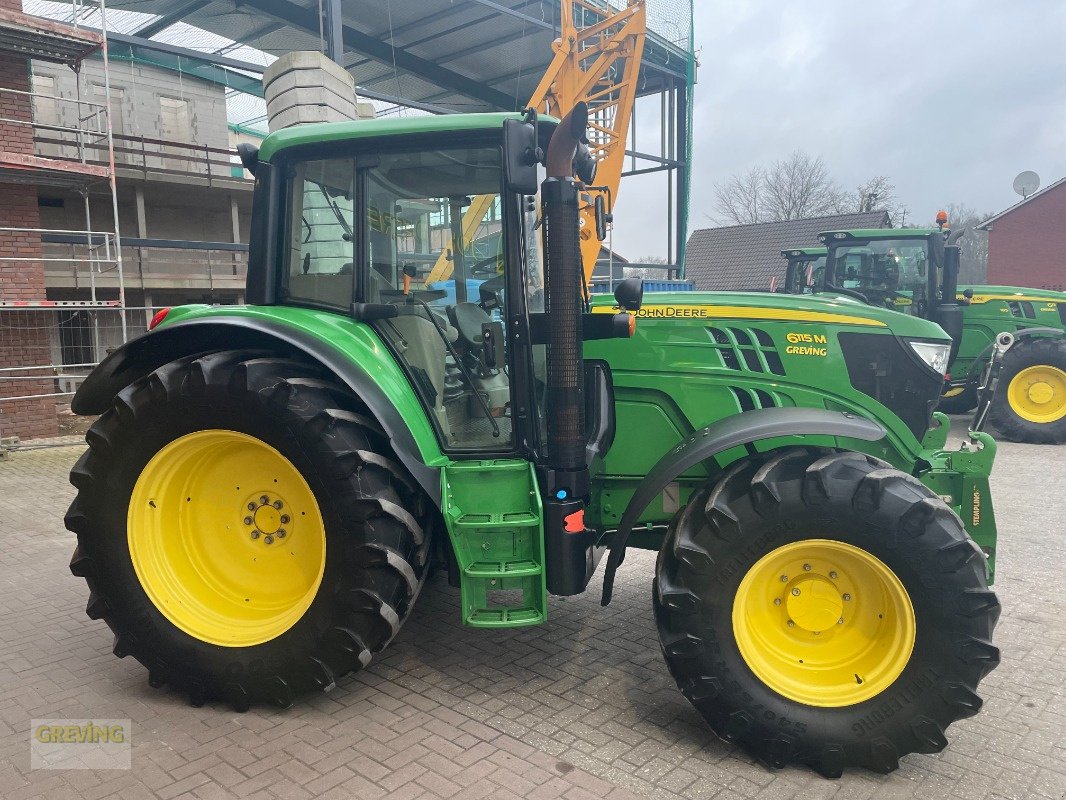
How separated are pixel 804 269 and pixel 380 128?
969cm

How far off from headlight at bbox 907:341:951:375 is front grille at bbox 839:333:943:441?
0.03 metres

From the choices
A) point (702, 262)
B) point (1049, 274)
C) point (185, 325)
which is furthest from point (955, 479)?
point (1049, 274)

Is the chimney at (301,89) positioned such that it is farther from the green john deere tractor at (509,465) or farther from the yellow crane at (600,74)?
the green john deere tractor at (509,465)

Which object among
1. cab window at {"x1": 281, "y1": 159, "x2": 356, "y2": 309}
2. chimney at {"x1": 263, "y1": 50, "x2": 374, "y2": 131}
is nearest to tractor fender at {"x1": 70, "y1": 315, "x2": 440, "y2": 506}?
cab window at {"x1": 281, "y1": 159, "x2": 356, "y2": 309}

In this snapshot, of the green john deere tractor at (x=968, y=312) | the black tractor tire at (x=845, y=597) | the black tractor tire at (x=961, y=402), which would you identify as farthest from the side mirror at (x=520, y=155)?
the black tractor tire at (x=961, y=402)

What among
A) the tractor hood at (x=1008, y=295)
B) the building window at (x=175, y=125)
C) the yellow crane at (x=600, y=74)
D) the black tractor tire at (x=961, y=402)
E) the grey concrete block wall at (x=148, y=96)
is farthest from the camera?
the building window at (x=175, y=125)

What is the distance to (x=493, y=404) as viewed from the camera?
3.25m

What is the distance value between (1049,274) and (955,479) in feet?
108

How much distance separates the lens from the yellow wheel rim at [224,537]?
3254 millimetres

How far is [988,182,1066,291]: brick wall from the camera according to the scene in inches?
1169

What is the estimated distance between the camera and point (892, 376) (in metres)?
3.43

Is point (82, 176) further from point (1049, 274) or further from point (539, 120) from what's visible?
point (1049, 274)

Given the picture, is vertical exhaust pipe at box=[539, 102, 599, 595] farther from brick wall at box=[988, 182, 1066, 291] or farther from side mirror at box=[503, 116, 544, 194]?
brick wall at box=[988, 182, 1066, 291]

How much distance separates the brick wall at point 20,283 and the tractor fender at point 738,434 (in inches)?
372
